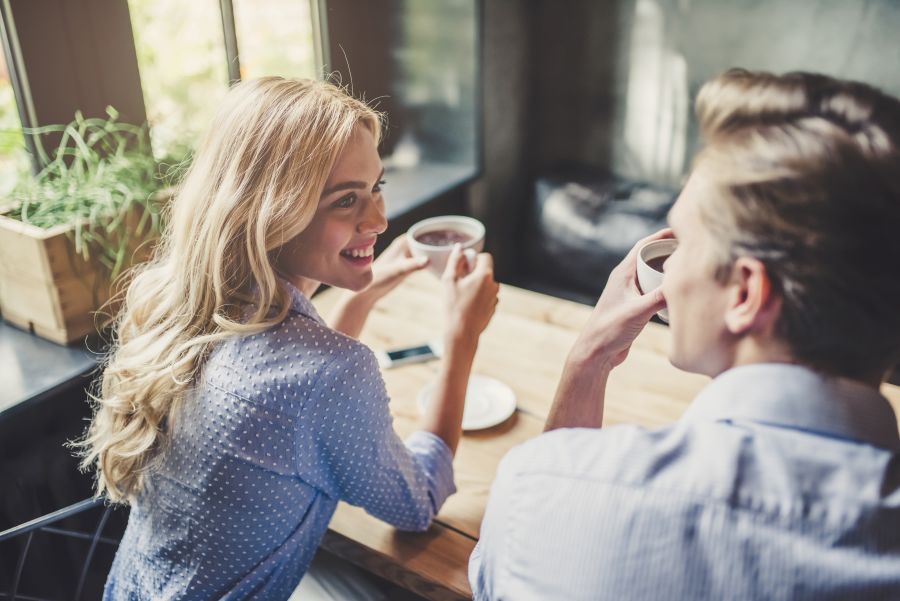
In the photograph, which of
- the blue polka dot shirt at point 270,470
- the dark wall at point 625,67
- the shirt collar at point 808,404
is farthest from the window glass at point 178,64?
the shirt collar at point 808,404

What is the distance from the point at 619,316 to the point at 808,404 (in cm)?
35

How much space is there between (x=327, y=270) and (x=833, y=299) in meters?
0.72

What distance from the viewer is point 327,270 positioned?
1116 mm

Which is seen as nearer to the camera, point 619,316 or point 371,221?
point 619,316

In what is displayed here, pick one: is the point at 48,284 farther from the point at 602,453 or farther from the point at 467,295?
the point at 602,453

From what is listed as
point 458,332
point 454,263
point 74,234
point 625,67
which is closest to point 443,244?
point 454,263

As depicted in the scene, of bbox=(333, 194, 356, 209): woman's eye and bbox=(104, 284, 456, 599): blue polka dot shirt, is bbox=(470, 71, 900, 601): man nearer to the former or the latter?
bbox=(104, 284, 456, 599): blue polka dot shirt

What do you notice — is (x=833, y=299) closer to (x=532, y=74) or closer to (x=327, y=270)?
(x=327, y=270)

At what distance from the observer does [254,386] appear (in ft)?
3.12

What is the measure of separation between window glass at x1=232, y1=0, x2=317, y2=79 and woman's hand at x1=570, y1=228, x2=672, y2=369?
4.51 feet

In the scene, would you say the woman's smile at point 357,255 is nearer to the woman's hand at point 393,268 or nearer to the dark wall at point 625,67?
the woman's hand at point 393,268

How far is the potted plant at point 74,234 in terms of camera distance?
4.65 ft

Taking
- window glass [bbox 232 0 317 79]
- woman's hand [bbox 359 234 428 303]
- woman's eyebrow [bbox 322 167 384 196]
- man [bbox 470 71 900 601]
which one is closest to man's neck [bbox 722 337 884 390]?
man [bbox 470 71 900 601]

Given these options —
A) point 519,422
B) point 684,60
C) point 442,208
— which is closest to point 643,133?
point 684,60
